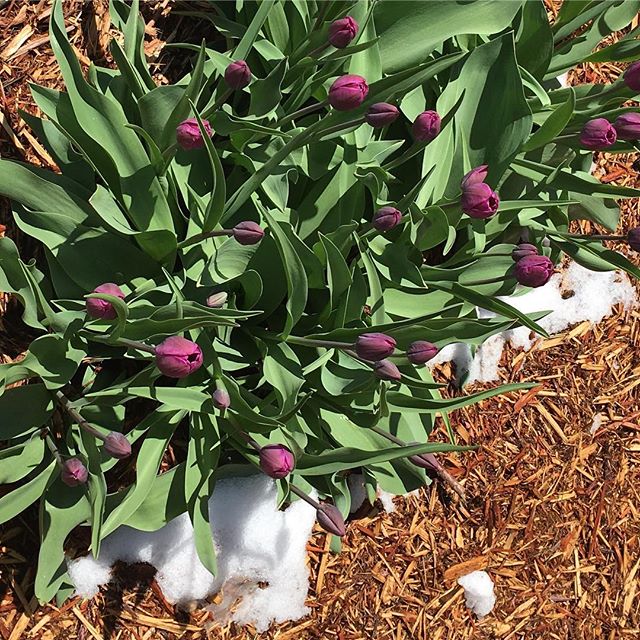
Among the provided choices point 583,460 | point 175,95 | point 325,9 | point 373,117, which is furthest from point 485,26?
point 583,460

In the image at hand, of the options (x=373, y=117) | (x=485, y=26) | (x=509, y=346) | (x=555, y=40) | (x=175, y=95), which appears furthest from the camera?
(x=509, y=346)

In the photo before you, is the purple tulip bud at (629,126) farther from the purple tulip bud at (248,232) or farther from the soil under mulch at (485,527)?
the soil under mulch at (485,527)

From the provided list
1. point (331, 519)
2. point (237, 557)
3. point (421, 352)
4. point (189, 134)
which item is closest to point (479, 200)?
point (421, 352)

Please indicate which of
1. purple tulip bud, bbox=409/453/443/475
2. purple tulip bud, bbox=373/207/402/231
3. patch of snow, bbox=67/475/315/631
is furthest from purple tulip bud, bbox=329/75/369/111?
patch of snow, bbox=67/475/315/631

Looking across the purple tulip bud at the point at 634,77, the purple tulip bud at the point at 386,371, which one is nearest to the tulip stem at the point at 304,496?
the purple tulip bud at the point at 386,371

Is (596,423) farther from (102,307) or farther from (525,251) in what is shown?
(102,307)

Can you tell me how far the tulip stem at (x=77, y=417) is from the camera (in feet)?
4.57

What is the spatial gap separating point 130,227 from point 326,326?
435mm

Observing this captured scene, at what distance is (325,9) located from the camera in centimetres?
151

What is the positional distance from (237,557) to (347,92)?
3.49ft

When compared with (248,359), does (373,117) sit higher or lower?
higher

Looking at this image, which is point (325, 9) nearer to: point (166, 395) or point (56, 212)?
point (56, 212)

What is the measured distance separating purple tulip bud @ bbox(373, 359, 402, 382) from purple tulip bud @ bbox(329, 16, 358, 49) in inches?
21.3

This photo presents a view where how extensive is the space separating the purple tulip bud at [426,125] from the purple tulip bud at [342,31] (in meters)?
0.18
